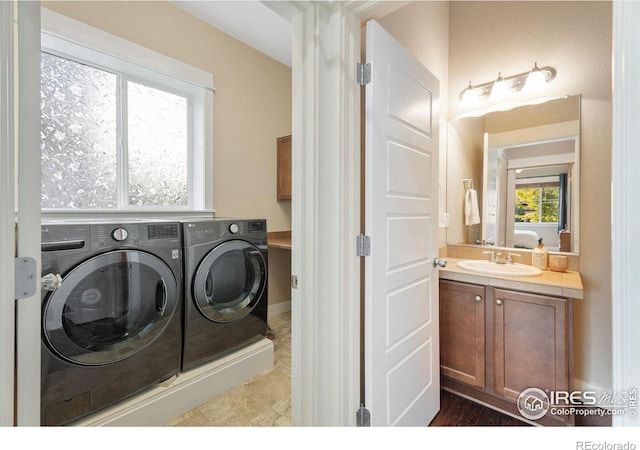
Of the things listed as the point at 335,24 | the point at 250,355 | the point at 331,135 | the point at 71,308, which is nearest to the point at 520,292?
the point at 331,135

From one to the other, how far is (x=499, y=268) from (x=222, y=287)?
1945 mm

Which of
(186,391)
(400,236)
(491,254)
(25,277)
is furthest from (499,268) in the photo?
(25,277)

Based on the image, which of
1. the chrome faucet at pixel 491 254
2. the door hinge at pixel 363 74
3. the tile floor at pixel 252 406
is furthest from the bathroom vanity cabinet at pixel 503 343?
the door hinge at pixel 363 74

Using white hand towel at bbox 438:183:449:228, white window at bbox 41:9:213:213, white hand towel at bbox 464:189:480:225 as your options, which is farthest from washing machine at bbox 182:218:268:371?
white hand towel at bbox 464:189:480:225

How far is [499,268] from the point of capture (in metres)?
1.98

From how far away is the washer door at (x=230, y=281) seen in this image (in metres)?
1.87

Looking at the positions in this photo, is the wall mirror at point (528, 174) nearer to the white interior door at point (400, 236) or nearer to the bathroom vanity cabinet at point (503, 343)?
the bathroom vanity cabinet at point (503, 343)

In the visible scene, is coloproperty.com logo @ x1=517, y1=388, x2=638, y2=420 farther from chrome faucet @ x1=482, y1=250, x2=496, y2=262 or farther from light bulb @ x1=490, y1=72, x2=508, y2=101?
light bulb @ x1=490, y1=72, x2=508, y2=101

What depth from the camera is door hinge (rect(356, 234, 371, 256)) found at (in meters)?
1.22

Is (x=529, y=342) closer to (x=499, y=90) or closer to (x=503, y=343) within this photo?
(x=503, y=343)

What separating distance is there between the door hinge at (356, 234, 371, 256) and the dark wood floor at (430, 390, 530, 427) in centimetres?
118

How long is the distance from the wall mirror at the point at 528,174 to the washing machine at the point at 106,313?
7.38ft
